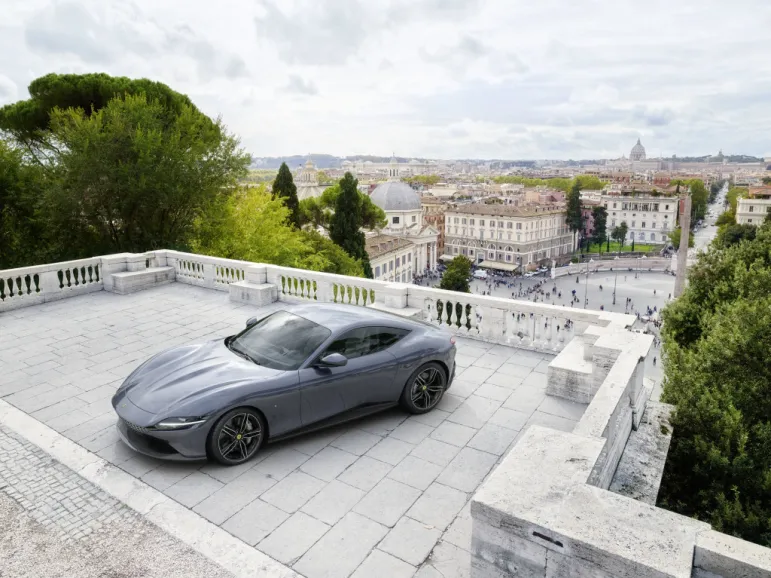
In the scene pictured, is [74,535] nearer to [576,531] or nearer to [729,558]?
[576,531]

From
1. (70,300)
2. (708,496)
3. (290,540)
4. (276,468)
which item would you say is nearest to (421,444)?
(276,468)

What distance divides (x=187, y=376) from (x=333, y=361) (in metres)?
1.36

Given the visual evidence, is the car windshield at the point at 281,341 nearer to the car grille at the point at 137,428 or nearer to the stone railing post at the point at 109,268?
the car grille at the point at 137,428

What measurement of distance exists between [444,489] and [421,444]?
767 millimetres

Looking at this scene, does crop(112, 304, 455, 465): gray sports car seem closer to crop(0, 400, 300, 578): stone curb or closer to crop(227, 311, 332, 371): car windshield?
crop(227, 311, 332, 371): car windshield

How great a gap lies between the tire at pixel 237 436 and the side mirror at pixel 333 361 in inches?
29.3

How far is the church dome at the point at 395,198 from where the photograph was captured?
8419 cm

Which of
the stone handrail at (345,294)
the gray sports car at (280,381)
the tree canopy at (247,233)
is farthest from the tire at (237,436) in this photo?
the tree canopy at (247,233)

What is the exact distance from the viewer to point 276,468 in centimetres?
477

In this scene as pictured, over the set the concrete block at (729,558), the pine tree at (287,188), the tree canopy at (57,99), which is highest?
the tree canopy at (57,99)

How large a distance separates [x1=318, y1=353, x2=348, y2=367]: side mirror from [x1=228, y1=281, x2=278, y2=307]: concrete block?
19.5 feet

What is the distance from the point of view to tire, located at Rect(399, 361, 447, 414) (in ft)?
18.6

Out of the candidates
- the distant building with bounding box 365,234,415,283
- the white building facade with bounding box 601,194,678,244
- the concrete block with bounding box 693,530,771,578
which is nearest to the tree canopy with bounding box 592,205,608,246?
the white building facade with bounding box 601,194,678,244

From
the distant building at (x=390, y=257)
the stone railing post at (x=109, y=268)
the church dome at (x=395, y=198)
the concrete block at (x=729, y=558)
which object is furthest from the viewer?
the church dome at (x=395, y=198)
